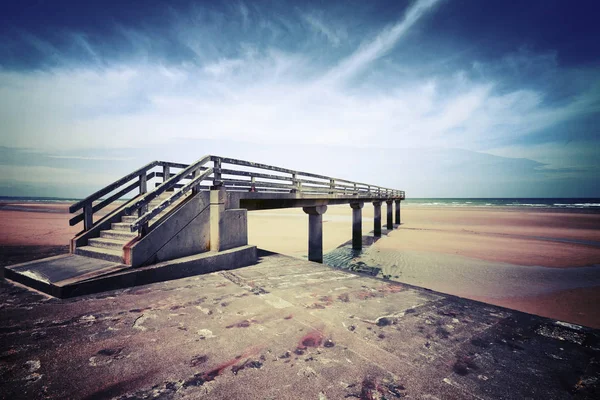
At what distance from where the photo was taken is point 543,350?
2678 millimetres

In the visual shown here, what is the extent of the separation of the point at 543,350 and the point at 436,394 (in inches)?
64.5

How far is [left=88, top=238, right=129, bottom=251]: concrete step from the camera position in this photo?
205 inches

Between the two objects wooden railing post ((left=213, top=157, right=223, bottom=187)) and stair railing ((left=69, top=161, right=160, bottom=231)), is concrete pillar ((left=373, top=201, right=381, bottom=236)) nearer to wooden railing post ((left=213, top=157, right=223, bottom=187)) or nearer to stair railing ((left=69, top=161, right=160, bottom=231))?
wooden railing post ((left=213, top=157, right=223, bottom=187))

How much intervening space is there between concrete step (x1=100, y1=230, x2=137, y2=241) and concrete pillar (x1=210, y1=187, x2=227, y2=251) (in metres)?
1.72

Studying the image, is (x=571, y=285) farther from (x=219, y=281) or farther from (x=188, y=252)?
(x=188, y=252)

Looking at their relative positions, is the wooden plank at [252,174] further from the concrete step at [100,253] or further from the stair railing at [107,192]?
the concrete step at [100,253]

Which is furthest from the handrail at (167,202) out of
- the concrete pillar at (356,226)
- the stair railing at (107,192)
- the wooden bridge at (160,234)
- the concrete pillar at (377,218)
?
the concrete pillar at (377,218)

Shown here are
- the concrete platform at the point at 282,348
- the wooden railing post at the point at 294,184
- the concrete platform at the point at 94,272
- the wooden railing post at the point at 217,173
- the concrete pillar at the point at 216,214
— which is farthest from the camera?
the wooden railing post at the point at 294,184

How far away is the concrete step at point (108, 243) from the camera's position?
5.20m

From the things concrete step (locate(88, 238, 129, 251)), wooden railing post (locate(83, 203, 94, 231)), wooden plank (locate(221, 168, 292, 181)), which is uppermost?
wooden plank (locate(221, 168, 292, 181))

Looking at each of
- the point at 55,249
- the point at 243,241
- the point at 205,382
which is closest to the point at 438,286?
the point at 243,241

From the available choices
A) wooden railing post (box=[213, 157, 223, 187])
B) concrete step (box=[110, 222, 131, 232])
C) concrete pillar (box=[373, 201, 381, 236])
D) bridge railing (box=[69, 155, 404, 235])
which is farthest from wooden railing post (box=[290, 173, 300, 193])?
concrete pillar (box=[373, 201, 381, 236])

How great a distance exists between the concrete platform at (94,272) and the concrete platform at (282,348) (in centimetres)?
20

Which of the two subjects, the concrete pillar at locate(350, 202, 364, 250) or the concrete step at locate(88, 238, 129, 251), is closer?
the concrete step at locate(88, 238, 129, 251)
